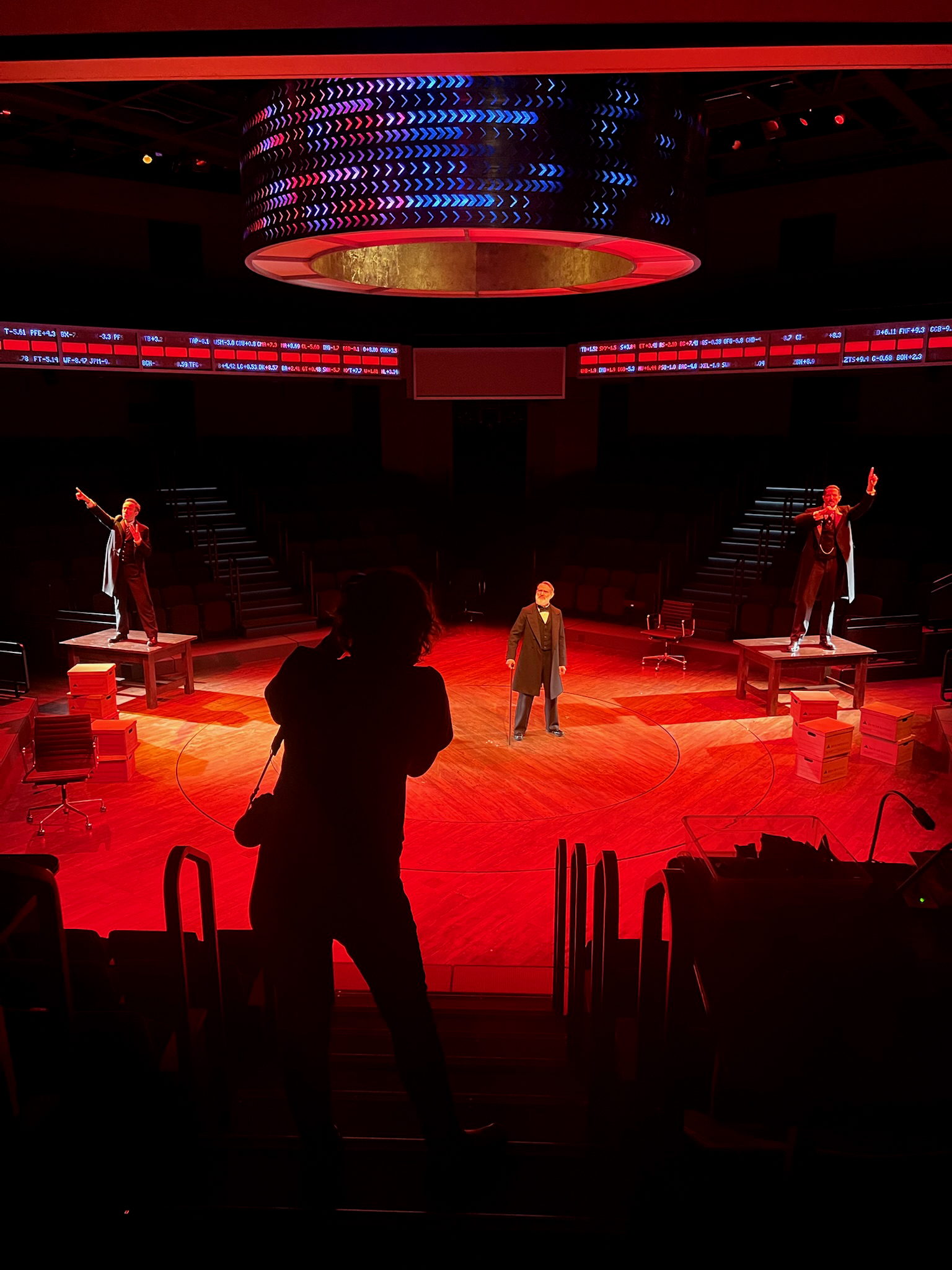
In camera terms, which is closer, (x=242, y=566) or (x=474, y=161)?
(x=474, y=161)

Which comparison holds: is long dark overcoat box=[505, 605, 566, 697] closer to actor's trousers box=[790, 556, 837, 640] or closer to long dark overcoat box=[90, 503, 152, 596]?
actor's trousers box=[790, 556, 837, 640]

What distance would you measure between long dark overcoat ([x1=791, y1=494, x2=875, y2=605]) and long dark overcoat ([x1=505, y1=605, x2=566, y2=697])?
123 inches

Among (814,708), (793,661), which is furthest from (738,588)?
(814,708)

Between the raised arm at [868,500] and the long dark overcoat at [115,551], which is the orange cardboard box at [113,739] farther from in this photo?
the raised arm at [868,500]

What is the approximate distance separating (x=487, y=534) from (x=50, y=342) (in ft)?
25.6

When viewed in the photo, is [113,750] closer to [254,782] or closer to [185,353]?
[254,782]

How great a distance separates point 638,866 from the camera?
680 cm

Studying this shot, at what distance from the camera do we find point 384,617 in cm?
254

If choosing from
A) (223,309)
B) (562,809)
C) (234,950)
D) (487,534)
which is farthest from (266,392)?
(234,950)

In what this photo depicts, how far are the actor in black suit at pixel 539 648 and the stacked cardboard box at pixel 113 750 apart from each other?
355 centimetres

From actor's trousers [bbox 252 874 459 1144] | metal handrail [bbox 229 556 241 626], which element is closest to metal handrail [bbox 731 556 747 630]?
metal handrail [bbox 229 556 241 626]

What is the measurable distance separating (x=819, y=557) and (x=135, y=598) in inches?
305

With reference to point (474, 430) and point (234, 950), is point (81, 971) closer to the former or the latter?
point (234, 950)

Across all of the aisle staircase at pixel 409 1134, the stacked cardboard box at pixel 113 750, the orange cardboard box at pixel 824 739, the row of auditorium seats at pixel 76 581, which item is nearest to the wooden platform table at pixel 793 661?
the orange cardboard box at pixel 824 739
